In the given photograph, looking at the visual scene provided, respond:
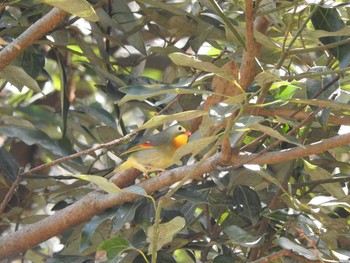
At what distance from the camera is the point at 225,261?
58.9 inches

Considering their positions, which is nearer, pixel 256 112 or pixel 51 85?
pixel 256 112

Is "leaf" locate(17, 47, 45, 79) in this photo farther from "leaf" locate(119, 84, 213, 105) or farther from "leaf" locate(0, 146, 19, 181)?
"leaf" locate(119, 84, 213, 105)

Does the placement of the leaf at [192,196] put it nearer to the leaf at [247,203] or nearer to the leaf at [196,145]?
the leaf at [247,203]

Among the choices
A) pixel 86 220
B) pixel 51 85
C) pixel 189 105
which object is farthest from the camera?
pixel 51 85

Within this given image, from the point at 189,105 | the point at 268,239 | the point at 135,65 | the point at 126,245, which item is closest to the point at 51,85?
the point at 135,65

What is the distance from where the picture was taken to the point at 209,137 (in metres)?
1.25

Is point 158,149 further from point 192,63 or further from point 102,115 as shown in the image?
point 192,63

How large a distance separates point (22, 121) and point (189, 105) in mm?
366

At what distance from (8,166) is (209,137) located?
678 mm

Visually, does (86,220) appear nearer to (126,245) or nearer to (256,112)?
(126,245)

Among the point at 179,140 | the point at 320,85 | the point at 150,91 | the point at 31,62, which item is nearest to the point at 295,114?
the point at 320,85

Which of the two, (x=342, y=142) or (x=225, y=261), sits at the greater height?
(x=342, y=142)

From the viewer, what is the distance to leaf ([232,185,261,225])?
1.54m

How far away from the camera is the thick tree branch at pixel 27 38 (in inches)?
58.9
